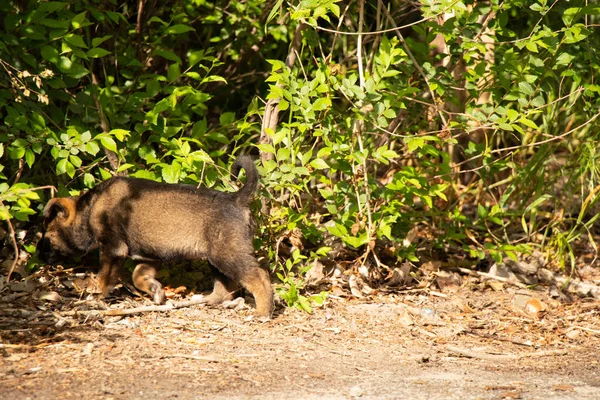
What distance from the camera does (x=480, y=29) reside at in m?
7.14

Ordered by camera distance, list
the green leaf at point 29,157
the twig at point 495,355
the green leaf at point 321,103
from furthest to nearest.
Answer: the green leaf at point 321,103, the green leaf at point 29,157, the twig at point 495,355

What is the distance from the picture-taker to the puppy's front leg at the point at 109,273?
683cm

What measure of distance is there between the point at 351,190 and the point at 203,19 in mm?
2540

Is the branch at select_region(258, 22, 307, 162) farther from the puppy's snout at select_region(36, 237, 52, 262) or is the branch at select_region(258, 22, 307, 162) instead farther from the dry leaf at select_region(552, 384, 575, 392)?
the dry leaf at select_region(552, 384, 575, 392)

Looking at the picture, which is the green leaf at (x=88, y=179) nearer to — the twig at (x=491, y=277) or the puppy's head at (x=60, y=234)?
the puppy's head at (x=60, y=234)

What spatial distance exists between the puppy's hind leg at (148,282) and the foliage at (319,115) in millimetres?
795

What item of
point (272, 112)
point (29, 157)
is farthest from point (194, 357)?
point (272, 112)

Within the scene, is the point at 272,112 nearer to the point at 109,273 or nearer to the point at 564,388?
the point at 109,273

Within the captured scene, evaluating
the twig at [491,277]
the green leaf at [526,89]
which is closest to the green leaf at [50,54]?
the green leaf at [526,89]

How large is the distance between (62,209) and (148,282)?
1.00 m

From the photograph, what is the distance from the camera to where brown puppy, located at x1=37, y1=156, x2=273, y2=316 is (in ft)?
21.4

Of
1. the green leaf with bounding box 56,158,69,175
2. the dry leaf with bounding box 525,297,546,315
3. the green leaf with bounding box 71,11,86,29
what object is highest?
the green leaf with bounding box 71,11,86,29

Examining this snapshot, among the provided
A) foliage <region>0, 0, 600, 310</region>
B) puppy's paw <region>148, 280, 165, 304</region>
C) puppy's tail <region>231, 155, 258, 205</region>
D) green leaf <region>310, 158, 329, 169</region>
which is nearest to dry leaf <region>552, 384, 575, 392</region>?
foliage <region>0, 0, 600, 310</region>

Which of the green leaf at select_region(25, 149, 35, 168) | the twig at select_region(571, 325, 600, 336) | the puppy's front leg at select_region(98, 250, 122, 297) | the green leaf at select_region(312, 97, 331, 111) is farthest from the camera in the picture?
the puppy's front leg at select_region(98, 250, 122, 297)
